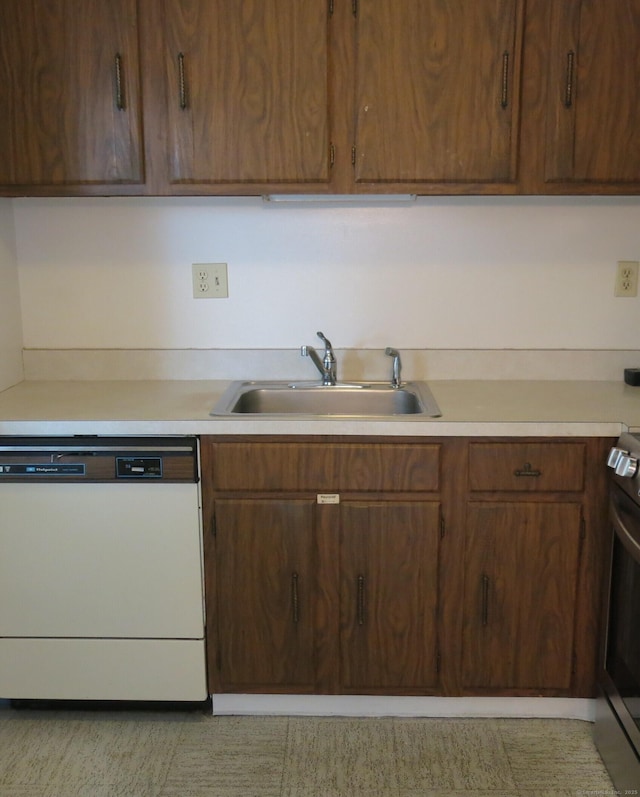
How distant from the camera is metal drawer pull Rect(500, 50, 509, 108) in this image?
203cm

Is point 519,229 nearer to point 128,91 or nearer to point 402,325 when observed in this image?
point 402,325

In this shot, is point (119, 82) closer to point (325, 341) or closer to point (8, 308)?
point (8, 308)

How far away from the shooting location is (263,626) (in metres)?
2.07

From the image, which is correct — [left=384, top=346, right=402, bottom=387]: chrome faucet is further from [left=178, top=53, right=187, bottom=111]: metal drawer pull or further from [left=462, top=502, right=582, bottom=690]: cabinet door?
[left=178, top=53, right=187, bottom=111]: metal drawer pull

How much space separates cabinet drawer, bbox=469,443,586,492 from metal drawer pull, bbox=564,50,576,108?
93cm

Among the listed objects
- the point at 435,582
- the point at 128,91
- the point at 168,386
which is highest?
the point at 128,91

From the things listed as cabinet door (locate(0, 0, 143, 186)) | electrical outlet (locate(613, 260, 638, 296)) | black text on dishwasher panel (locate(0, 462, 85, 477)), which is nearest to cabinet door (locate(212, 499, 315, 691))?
black text on dishwasher panel (locate(0, 462, 85, 477))

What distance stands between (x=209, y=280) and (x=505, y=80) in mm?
1058

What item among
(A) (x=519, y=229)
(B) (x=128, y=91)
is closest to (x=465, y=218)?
(A) (x=519, y=229)

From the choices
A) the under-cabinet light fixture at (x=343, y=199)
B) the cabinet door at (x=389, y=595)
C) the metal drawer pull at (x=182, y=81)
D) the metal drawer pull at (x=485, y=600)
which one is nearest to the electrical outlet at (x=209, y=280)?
the under-cabinet light fixture at (x=343, y=199)

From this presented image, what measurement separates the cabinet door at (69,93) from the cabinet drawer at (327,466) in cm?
85

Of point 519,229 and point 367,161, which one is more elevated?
point 367,161

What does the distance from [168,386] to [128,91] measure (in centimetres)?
86

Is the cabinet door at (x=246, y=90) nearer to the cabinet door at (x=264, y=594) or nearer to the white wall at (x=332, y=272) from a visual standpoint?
the white wall at (x=332, y=272)
